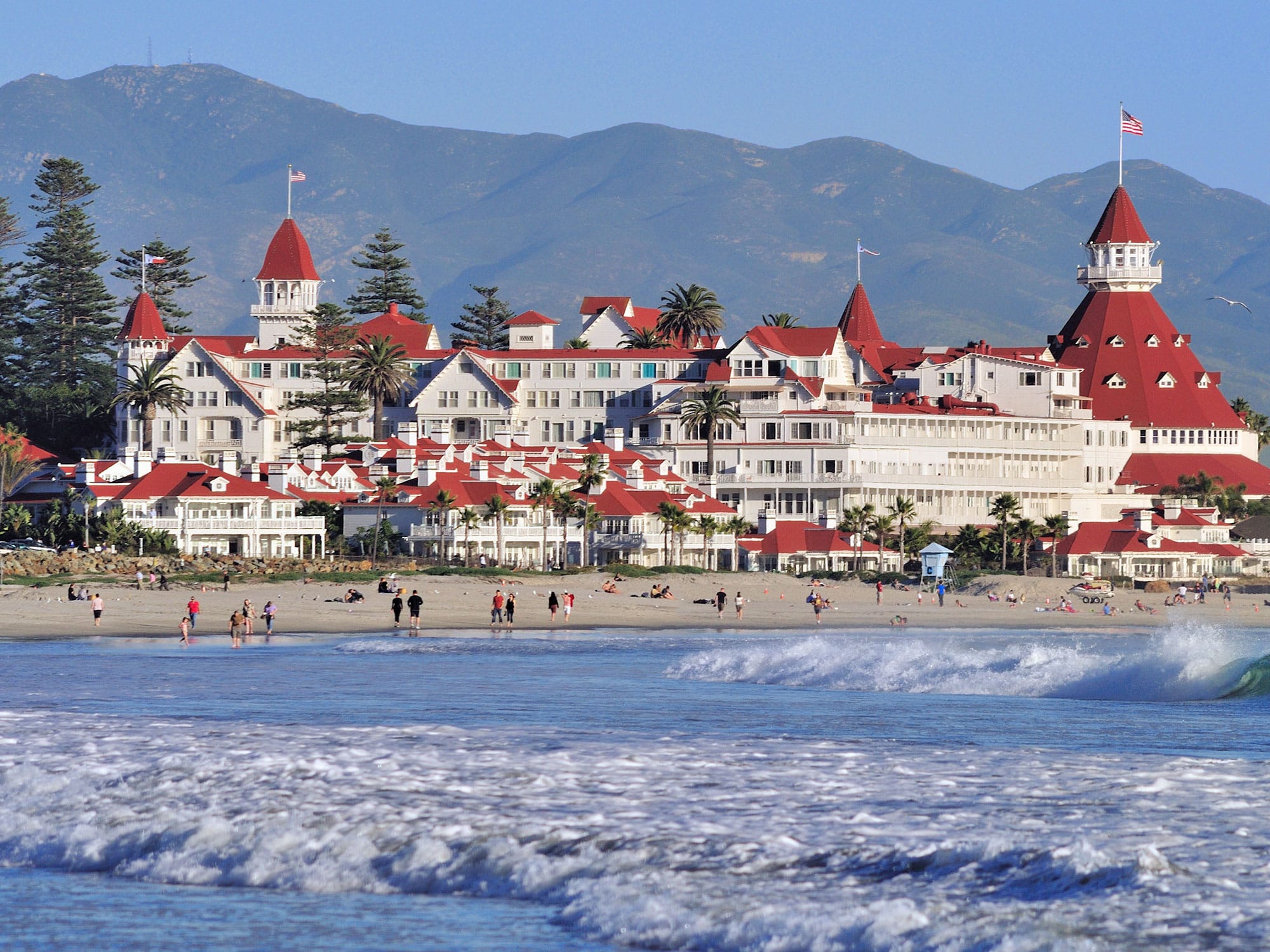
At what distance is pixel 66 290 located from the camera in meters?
135

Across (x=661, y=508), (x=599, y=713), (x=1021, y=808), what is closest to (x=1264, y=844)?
(x=1021, y=808)

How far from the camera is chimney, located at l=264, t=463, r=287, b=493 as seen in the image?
84312 millimetres

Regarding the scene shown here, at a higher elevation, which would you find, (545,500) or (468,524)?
(545,500)

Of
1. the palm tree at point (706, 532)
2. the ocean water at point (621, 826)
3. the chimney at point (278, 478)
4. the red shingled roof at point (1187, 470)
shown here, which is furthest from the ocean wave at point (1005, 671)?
the red shingled roof at point (1187, 470)

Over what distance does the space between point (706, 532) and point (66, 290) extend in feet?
214

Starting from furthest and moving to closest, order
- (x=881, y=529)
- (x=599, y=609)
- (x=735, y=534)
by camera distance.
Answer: (x=881, y=529) < (x=735, y=534) < (x=599, y=609)

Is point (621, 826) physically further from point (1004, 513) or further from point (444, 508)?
point (1004, 513)

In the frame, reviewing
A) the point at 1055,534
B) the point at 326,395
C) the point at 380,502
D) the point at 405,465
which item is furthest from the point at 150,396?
the point at 1055,534

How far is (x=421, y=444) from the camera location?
327 ft

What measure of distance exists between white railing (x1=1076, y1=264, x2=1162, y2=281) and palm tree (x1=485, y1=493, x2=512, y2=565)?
181 ft

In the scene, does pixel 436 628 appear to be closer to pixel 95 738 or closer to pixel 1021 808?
pixel 95 738

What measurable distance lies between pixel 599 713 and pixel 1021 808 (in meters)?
10.3

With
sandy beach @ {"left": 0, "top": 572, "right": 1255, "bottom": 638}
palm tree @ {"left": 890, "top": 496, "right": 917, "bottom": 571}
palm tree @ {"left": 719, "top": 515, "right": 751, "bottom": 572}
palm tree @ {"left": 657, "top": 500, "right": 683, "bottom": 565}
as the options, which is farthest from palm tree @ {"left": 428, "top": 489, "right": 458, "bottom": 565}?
palm tree @ {"left": 890, "top": 496, "right": 917, "bottom": 571}

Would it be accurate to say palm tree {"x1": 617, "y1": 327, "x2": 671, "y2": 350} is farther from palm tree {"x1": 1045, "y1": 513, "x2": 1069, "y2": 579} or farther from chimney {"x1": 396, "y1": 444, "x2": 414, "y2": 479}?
chimney {"x1": 396, "y1": 444, "x2": 414, "y2": 479}
